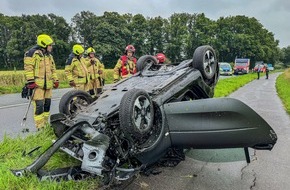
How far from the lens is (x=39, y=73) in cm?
553

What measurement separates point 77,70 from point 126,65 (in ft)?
3.97

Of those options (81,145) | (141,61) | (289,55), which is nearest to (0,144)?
(81,145)

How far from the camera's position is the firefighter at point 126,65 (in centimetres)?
750

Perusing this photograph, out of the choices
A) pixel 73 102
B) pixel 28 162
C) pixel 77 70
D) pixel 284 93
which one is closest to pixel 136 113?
pixel 73 102

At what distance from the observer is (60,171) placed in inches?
119

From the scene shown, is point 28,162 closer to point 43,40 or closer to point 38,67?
point 38,67

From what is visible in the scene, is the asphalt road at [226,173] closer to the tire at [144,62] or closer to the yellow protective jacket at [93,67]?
the tire at [144,62]

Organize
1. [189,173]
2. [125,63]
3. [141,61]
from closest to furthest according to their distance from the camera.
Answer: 1. [189,173]
2. [141,61]
3. [125,63]

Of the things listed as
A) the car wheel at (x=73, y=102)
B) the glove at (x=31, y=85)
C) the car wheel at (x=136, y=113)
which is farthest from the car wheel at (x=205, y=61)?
the glove at (x=31, y=85)

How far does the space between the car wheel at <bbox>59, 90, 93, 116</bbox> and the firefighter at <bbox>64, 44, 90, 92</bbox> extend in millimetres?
3166

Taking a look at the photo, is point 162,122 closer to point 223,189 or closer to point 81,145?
point 81,145

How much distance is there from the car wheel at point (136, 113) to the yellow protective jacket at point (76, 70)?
434 cm

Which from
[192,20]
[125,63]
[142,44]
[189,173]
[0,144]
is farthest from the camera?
[192,20]

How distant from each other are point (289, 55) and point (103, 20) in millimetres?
81295
